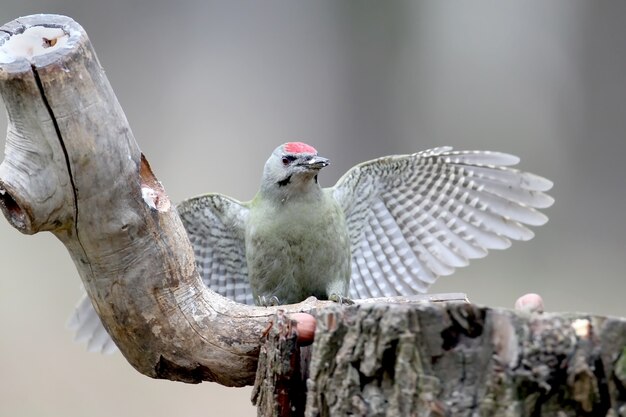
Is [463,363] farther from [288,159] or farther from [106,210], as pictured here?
[288,159]

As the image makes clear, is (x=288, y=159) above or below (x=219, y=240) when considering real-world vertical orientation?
above

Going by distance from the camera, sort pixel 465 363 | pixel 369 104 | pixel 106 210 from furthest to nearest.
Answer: pixel 369 104 → pixel 106 210 → pixel 465 363

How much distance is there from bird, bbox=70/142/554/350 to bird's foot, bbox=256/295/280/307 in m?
0.01

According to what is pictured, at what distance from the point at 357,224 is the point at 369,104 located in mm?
2794

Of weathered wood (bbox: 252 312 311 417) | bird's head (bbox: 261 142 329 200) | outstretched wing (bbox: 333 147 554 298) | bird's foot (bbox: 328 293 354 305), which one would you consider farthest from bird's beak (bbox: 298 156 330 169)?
weathered wood (bbox: 252 312 311 417)

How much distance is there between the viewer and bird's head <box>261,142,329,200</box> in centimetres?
493

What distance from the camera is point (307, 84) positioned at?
8.02 m

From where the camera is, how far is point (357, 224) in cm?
550

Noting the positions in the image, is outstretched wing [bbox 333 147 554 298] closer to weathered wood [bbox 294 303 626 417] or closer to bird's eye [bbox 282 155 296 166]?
bird's eye [bbox 282 155 296 166]

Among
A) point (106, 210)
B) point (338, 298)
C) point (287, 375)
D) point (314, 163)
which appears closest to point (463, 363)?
point (287, 375)

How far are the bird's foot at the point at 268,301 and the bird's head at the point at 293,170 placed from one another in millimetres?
531

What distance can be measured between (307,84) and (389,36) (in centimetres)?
87

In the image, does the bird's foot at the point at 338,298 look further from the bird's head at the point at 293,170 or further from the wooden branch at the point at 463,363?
the wooden branch at the point at 463,363

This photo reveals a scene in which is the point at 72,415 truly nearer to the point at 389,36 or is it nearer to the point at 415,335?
the point at 389,36
